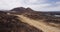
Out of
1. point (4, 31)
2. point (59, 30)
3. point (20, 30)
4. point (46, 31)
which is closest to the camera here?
point (4, 31)

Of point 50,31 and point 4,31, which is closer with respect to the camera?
point 4,31

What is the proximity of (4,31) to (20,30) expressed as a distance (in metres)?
2.30

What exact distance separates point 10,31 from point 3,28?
1.07 m

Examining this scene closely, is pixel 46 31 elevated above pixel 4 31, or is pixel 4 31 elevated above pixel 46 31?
pixel 4 31

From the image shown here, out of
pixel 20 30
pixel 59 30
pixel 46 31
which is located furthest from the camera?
pixel 59 30

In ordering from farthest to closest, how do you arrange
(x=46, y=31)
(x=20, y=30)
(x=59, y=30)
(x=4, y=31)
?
(x=59, y=30), (x=46, y=31), (x=20, y=30), (x=4, y=31)

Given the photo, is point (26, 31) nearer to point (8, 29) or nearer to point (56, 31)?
point (8, 29)

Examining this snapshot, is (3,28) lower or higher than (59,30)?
higher

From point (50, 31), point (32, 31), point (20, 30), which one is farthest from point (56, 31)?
point (20, 30)

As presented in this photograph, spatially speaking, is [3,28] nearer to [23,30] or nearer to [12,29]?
[12,29]

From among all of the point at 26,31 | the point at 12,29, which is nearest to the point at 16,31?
the point at 12,29

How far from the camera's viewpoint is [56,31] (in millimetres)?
25234

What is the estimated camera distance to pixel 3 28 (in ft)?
61.4

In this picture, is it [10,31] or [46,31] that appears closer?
[10,31]
